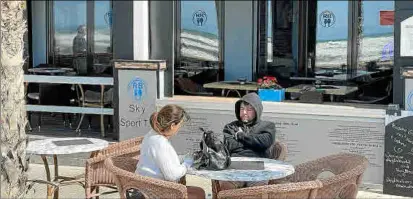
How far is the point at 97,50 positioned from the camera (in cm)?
1177

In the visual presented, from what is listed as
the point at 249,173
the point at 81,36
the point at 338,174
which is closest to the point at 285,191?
the point at 249,173

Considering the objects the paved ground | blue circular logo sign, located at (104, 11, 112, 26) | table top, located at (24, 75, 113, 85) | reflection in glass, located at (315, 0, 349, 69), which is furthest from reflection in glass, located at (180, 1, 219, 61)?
the paved ground

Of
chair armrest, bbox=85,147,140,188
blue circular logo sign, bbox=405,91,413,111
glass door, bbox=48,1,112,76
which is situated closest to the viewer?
chair armrest, bbox=85,147,140,188

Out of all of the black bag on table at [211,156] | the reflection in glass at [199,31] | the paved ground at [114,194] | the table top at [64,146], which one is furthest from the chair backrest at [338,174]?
the reflection in glass at [199,31]

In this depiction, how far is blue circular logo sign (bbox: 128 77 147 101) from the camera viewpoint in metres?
8.24

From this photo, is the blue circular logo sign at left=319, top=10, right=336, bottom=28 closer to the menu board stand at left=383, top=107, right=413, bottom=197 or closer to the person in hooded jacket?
the menu board stand at left=383, top=107, right=413, bottom=197

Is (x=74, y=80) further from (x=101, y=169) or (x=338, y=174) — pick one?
(x=338, y=174)

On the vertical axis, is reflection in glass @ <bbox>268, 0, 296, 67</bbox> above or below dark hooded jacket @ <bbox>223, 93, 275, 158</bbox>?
above

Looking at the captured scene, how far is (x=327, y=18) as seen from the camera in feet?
34.4

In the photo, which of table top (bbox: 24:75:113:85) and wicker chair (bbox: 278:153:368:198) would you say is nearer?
wicker chair (bbox: 278:153:368:198)

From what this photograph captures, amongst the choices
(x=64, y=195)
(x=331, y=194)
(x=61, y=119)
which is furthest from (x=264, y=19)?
(x=331, y=194)

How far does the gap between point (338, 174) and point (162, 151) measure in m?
1.29

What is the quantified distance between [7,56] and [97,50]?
24.7 feet

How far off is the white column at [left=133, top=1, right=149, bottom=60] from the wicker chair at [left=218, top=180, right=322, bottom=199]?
4.50 metres
